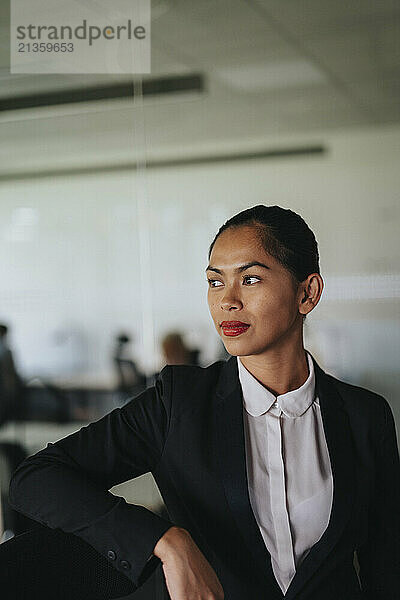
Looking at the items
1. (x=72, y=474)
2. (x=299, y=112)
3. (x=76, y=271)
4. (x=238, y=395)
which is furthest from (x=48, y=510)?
(x=299, y=112)

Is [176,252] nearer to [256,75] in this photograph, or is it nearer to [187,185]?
[187,185]

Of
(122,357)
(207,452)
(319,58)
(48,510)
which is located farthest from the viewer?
(122,357)

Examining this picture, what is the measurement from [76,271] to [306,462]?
41.7 inches

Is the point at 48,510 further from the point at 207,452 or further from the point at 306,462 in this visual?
the point at 306,462

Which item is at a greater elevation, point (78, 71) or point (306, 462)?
point (78, 71)

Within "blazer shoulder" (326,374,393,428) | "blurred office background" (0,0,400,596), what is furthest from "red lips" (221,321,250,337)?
"blurred office background" (0,0,400,596)

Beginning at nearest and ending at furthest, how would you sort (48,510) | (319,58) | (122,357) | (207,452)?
(48,510)
(207,452)
(319,58)
(122,357)

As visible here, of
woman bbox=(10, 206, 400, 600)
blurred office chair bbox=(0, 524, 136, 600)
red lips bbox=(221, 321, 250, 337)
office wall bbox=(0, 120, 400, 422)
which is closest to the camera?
blurred office chair bbox=(0, 524, 136, 600)

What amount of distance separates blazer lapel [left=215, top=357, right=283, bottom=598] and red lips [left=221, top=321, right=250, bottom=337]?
0.43 ft

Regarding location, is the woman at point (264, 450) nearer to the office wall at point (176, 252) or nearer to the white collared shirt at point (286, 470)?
the white collared shirt at point (286, 470)

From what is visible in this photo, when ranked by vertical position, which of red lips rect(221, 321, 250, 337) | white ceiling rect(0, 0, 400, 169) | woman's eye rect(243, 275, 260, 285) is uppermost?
white ceiling rect(0, 0, 400, 169)

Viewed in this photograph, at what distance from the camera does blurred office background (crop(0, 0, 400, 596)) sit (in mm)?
2086

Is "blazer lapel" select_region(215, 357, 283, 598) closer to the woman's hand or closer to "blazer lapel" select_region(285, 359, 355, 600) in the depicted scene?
"blazer lapel" select_region(285, 359, 355, 600)

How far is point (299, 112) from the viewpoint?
2.13 m
